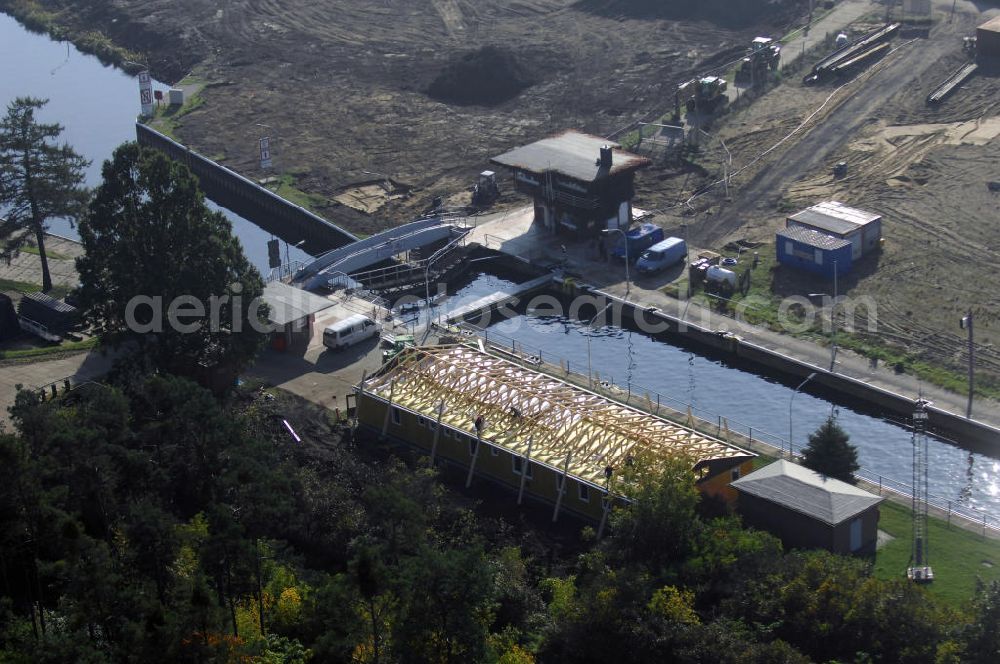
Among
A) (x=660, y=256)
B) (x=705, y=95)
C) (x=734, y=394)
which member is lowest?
(x=734, y=394)

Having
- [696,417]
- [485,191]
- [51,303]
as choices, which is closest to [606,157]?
[485,191]

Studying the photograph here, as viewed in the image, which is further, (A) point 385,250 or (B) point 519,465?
(A) point 385,250

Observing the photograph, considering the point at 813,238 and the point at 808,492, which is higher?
the point at 808,492

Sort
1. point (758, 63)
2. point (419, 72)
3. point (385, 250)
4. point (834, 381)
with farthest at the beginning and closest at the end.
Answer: point (419, 72) → point (758, 63) → point (385, 250) → point (834, 381)

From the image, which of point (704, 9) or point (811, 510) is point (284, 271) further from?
point (704, 9)

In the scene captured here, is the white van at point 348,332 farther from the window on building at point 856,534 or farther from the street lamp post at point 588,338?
the window on building at point 856,534

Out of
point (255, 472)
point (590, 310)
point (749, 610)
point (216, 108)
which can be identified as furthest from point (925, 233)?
point (216, 108)

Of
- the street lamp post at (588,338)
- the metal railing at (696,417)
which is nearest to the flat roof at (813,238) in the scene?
the street lamp post at (588,338)

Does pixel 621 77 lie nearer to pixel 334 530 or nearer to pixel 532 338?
pixel 532 338
